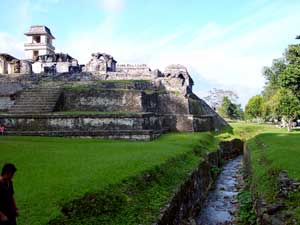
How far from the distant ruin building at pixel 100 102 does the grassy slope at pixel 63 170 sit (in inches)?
248

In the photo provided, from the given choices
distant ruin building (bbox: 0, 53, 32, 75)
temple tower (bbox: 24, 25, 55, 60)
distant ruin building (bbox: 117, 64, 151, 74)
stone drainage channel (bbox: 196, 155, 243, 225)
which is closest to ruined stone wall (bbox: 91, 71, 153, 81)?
distant ruin building (bbox: 117, 64, 151, 74)

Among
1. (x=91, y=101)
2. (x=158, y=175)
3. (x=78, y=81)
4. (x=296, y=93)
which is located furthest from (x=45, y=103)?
(x=296, y=93)

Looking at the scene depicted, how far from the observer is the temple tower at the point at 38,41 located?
5322cm

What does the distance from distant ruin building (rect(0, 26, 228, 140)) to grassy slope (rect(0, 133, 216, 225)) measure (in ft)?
20.7

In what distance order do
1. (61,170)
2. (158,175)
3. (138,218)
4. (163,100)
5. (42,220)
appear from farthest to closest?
(163,100) < (158,175) < (61,170) < (138,218) < (42,220)

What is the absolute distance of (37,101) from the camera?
22.9 m

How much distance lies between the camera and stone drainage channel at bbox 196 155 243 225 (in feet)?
38.6

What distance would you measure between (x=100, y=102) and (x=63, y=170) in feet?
49.4

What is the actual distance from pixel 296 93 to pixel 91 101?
45.0 feet

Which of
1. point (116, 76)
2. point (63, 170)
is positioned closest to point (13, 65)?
point (116, 76)

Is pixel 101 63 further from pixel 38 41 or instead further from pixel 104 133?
pixel 38 41

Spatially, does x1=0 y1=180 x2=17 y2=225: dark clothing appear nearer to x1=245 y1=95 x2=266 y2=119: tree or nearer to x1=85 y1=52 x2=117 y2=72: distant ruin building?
x1=85 y1=52 x2=117 y2=72: distant ruin building

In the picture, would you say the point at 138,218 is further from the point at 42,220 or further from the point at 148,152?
the point at 148,152

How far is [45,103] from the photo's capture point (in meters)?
22.6
